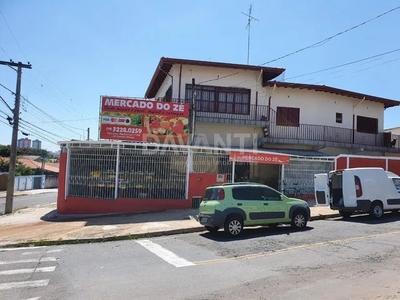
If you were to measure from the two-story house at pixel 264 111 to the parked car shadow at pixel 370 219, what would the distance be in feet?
17.1

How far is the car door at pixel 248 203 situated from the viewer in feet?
37.2

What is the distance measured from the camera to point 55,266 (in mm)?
7984

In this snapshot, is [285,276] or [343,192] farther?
[343,192]

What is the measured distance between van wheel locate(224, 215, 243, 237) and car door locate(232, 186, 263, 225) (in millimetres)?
271

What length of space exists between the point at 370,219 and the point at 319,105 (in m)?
12.0

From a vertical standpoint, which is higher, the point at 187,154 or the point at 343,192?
the point at 187,154

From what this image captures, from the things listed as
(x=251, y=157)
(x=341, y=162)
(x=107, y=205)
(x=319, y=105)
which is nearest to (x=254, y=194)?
(x=251, y=157)

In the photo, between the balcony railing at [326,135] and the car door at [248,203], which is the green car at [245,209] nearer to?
the car door at [248,203]

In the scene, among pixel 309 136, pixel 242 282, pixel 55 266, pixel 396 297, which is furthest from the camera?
pixel 309 136

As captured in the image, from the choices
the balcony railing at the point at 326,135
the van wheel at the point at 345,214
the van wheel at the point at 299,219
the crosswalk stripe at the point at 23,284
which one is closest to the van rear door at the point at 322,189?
the van wheel at the point at 345,214

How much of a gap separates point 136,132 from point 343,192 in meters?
9.71

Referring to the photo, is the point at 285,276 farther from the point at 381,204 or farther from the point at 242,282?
the point at 381,204

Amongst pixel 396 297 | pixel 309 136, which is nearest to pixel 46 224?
pixel 396 297

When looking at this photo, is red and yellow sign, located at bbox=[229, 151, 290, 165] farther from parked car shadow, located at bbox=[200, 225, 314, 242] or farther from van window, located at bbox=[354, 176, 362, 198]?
parked car shadow, located at bbox=[200, 225, 314, 242]
